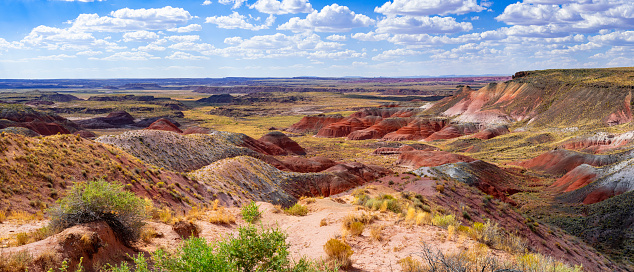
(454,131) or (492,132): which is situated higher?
(492,132)

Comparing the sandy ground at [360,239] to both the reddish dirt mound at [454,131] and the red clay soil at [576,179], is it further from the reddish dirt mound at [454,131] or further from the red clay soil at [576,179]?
the reddish dirt mound at [454,131]

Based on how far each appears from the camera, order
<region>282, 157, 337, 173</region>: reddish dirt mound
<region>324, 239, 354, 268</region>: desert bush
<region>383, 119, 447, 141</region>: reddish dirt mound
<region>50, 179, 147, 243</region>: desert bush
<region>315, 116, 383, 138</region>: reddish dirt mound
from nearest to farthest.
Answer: <region>324, 239, 354, 268</region>: desert bush
<region>50, 179, 147, 243</region>: desert bush
<region>282, 157, 337, 173</region>: reddish dirt mound
<region>383, 119, 447, 141</region>: reddish dirt mound
<region>315, 116, 383, 138</region>: reddish dirt mound

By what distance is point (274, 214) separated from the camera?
15.9 metres

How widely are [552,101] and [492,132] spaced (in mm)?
14503

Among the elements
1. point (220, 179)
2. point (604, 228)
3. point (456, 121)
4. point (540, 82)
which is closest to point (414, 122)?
point (456, 121)

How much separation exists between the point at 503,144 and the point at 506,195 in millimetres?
31530

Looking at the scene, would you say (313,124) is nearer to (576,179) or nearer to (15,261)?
(576,179)

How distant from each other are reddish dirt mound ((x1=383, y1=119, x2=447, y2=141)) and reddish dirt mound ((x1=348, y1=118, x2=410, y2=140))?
254 cm

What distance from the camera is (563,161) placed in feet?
156

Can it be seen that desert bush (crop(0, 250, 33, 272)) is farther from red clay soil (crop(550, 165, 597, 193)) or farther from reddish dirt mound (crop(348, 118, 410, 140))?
reddish dirt mound (crop(348, 118, 410, 140))

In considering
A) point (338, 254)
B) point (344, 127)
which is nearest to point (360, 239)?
point (338, 254)

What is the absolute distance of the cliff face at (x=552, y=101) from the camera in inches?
2606

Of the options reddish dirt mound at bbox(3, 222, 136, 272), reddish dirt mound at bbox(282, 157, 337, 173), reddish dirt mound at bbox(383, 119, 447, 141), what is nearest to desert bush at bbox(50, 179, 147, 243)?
reddish dirt mound at bbox(3, 222, 136, 272)

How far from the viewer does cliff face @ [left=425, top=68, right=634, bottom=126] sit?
66188 mm
